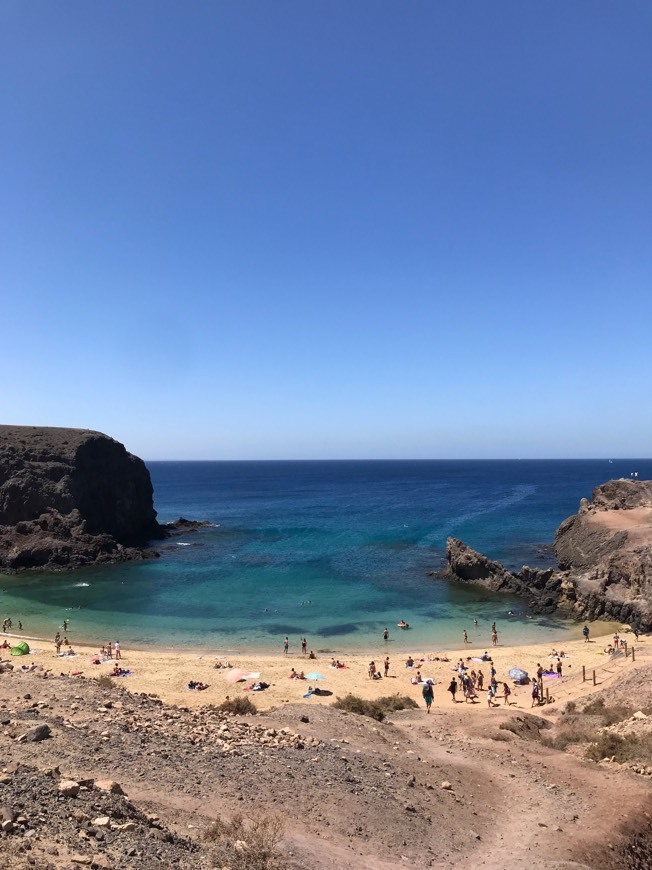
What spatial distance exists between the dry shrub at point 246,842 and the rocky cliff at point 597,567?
3564cm

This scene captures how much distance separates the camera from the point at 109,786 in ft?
34.2

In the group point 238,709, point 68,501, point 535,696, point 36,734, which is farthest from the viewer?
point 68,501

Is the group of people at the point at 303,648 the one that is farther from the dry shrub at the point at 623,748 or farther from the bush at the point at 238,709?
the dry shrub at the point at 623,748

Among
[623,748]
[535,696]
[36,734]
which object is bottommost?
[535,696]

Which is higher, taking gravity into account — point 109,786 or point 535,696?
point 109,786

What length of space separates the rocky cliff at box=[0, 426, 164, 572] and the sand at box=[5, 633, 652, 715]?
2484 centimetres

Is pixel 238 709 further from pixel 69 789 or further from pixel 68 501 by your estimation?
pixel 68 501

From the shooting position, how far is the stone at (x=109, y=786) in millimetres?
10295

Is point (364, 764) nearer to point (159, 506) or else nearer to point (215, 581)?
point (215, 581)

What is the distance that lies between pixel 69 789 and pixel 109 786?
112cm

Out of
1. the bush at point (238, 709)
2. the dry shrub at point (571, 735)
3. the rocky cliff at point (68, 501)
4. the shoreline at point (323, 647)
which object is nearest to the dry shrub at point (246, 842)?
the bush at point (238, 709)

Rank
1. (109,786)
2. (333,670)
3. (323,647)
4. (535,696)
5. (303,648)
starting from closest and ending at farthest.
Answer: (109,786)
(535,696)
(333,670)
(303,648)
(323,647)

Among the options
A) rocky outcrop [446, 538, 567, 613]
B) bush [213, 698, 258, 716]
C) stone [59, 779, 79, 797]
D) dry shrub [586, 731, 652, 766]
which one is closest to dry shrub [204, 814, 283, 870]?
stone [59, 779, 79, 797]

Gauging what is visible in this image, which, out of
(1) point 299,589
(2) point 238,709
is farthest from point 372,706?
(1) point 299,589
